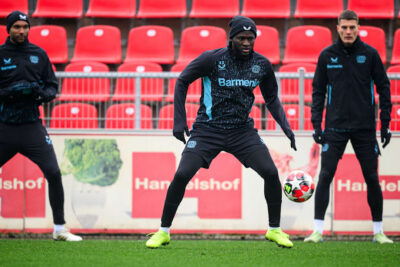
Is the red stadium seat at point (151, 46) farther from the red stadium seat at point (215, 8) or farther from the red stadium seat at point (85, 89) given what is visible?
the red stadium seat at point (85, 89)

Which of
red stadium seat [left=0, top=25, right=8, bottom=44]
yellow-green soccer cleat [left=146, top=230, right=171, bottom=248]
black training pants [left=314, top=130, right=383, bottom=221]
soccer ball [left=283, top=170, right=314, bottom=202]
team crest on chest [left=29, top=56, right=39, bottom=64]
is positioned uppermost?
red stadium seat [left=0, top=25, right=8, bottom=44]

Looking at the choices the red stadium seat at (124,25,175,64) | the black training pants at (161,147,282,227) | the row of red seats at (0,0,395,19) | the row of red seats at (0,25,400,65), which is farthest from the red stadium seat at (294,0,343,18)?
the black training pants at (161,147,282,227)

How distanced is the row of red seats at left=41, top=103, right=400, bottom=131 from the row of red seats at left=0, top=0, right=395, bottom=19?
3850mm

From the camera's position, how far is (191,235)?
848 centimetres

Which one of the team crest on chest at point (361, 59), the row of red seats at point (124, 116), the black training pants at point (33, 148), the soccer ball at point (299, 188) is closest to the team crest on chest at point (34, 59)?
the black training pants at point (33, 148)

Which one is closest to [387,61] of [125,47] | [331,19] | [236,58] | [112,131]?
[331,19]

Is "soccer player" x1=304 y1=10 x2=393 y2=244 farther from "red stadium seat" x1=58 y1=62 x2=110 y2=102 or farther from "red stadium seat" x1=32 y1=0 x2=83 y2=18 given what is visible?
"red stadium seat" x1=32 y1=0 x2=83 y2=18

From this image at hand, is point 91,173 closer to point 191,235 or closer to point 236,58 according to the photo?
point 191,235

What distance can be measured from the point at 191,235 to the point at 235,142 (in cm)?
286

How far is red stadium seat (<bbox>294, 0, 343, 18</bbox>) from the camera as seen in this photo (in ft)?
39.3

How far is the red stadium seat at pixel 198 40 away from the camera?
1121cm

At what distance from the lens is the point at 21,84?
6465 mm

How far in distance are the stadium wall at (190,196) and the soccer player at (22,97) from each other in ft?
5.52

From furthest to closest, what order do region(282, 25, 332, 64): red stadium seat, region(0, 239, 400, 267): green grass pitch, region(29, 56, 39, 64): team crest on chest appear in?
1. region(282, 25, 332, 64): red stadium seat
2. region(29, 56, 39, 64): team crest on chest
3. region(0, 239, 400, 267): green grass pitch
